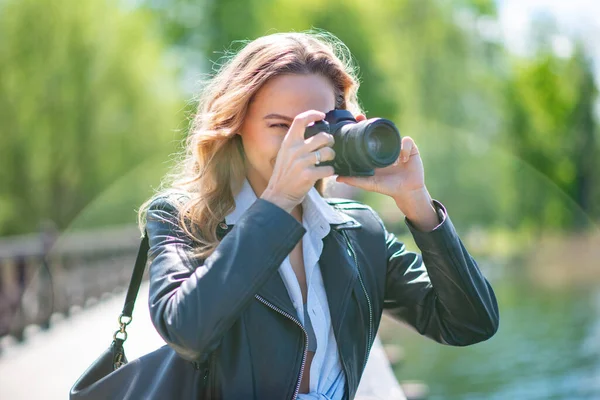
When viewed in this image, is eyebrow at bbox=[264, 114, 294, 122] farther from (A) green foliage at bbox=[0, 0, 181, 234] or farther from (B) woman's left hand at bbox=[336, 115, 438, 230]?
(A) green foliage at bbox=[0, 0, 181, 234]

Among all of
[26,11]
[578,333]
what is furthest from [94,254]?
[578,333]

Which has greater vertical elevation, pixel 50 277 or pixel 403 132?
pixel 403 132

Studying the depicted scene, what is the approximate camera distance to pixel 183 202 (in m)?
A: 1.63

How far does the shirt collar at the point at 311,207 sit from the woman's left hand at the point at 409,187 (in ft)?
0.32

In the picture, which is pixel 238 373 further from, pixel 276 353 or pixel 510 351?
pixel 510 351

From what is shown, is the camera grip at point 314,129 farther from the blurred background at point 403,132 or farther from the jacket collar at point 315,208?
the blurred background at point 403,132

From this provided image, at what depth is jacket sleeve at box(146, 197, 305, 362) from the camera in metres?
1.35

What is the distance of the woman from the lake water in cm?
505

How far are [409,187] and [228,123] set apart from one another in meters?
0.38

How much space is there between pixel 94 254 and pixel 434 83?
9.74m

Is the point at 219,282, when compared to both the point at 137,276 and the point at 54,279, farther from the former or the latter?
the point at 54,279

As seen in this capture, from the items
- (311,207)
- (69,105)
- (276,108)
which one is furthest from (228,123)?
(69,105)

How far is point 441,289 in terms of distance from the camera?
66.3 inches

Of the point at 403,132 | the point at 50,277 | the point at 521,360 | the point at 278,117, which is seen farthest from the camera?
the point at 403,132
